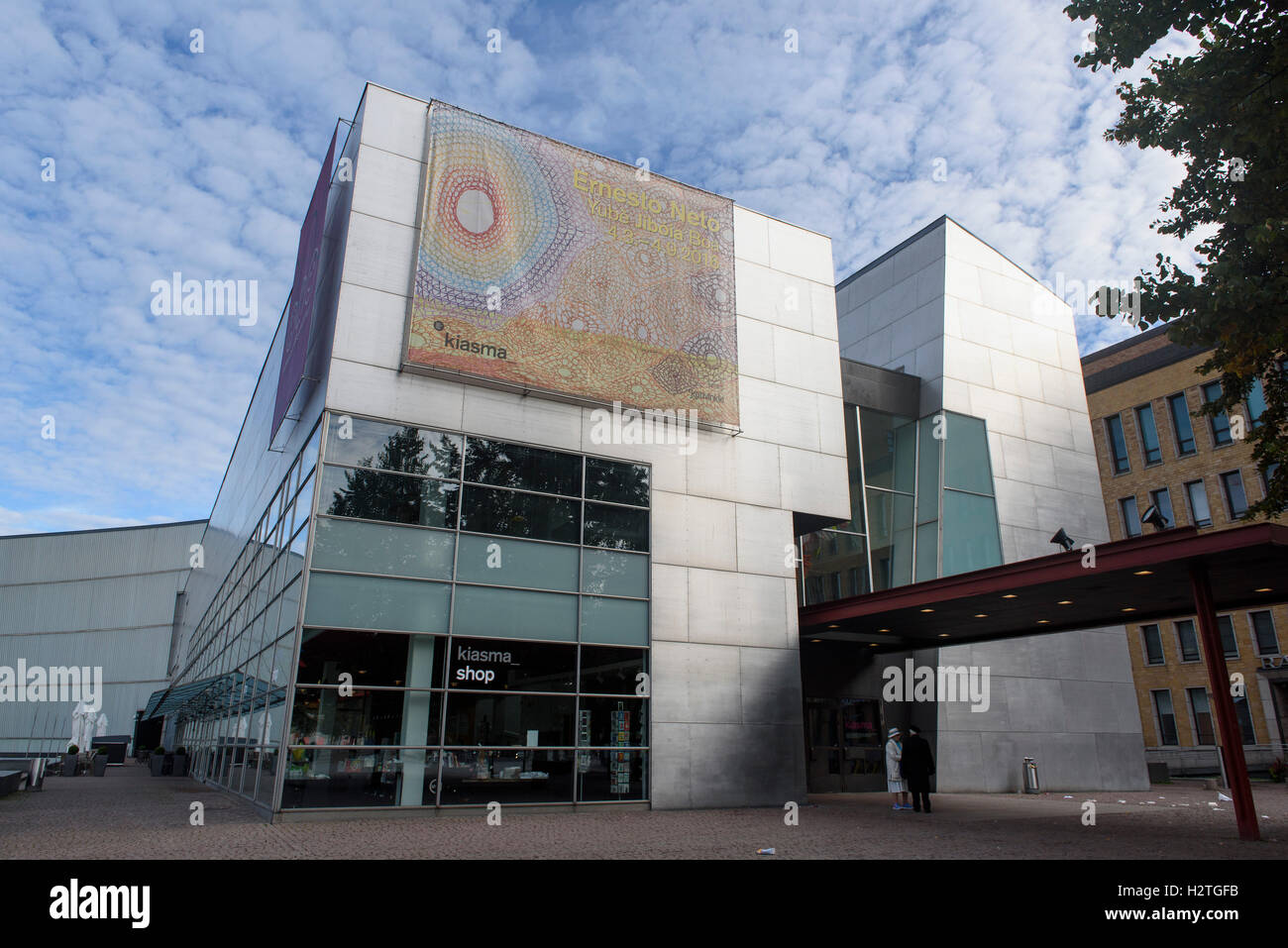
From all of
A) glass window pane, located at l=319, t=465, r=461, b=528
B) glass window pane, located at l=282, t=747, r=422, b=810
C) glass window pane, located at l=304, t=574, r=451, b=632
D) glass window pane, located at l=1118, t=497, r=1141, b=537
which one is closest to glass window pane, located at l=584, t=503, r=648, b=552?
glass window pane, located at l=319, t=465, r=461, b=528

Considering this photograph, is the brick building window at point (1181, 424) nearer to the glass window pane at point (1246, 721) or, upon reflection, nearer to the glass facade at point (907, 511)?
the glass window pane at point (1246, 721)

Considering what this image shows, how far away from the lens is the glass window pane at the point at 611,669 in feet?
58.0

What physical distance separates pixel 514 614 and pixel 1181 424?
143 feet

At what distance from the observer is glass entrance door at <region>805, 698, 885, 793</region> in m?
23.9

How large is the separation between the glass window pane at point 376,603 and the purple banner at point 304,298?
16.9 ft

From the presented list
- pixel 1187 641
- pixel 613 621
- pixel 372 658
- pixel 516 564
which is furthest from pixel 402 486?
pixel 1187 641

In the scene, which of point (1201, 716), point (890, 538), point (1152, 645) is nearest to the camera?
point (890, 538)

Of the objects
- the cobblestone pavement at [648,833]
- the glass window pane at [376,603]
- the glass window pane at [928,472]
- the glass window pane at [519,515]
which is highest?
the glass window pane at [928,472]

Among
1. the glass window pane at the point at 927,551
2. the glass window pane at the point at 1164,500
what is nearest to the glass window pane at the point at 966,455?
the glass window pane at the point at 927,551

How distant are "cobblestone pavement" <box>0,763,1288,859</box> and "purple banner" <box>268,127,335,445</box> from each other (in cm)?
915

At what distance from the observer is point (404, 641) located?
1596cm

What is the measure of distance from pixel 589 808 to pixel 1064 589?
10213 millimetres

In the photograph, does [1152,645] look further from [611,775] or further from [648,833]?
[648,833]

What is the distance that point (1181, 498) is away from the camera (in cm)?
4541
